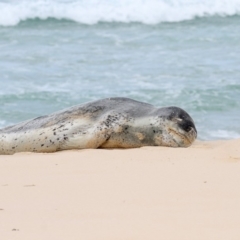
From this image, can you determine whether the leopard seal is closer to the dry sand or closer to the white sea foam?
the dry sand

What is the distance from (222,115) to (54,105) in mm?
2077

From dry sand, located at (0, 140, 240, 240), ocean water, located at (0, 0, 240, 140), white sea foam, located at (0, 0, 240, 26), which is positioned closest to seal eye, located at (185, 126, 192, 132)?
dry sand, located at (0, 140, 240, 240)

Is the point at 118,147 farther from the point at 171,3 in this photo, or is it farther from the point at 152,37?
the point at 171,3

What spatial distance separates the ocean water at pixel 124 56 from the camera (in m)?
9.15

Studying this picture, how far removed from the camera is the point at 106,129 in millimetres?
6602

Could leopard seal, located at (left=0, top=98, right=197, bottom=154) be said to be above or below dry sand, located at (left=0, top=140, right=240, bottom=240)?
below

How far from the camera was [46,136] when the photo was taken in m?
6.75

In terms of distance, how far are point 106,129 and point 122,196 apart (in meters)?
2.47

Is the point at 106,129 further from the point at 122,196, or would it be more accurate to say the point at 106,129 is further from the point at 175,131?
the point at 122,196

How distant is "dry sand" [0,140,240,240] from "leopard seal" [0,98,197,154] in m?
0.80

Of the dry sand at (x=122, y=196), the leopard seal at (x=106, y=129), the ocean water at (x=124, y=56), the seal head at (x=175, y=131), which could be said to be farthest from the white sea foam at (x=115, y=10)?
the dry sand at (x=122, y=196)

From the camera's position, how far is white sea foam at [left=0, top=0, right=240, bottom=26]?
17766mm

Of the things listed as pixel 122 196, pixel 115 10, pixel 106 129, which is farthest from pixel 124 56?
pixel 122 196

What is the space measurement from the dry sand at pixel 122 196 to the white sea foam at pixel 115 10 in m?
12.4
